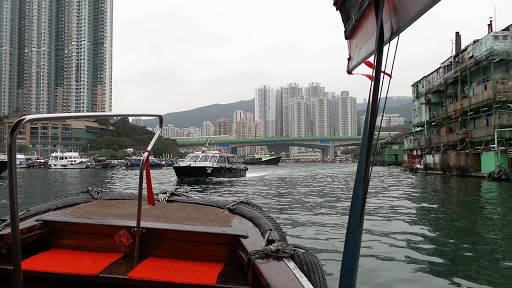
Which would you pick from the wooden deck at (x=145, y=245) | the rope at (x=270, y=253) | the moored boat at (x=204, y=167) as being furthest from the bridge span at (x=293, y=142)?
the rope at (x=270, y=253)

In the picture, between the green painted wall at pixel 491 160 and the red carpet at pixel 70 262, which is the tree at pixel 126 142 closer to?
the green painted wall at pixel 491 160

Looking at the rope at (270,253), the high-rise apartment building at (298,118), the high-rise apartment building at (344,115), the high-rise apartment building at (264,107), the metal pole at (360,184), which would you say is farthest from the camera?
the high-rise apartment building at (264,107)

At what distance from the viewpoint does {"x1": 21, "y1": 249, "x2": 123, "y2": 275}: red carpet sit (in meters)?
2.45

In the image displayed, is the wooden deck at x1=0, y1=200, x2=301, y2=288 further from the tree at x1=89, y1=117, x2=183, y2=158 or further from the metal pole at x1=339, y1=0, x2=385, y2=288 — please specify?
the tree at x1=89, y1=117, x2=183, y2=158

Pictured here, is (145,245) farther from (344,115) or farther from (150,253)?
(344,115)

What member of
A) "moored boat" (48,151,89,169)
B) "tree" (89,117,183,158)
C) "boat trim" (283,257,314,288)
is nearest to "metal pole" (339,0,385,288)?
"boat trim" (283,257,314,288)

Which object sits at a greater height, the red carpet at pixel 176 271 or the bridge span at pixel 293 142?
the bridge span at pixel 293 142

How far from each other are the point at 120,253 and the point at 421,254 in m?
4.16

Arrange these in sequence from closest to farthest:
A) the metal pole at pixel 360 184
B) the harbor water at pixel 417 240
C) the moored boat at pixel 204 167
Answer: the metal pole at pixel 360 184 → the harbor water at pixel 417 240 → the moored boat at pixel 204 167

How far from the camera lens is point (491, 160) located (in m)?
19.8

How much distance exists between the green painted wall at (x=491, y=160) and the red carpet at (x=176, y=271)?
70.5 ft

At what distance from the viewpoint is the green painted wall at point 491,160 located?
19.1 meters

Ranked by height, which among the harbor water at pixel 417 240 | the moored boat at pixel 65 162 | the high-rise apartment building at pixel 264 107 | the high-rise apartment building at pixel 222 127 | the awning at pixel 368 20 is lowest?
the harbor water at pixel 417 240

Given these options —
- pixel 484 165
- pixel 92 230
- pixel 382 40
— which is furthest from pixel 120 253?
pixel 484 165
